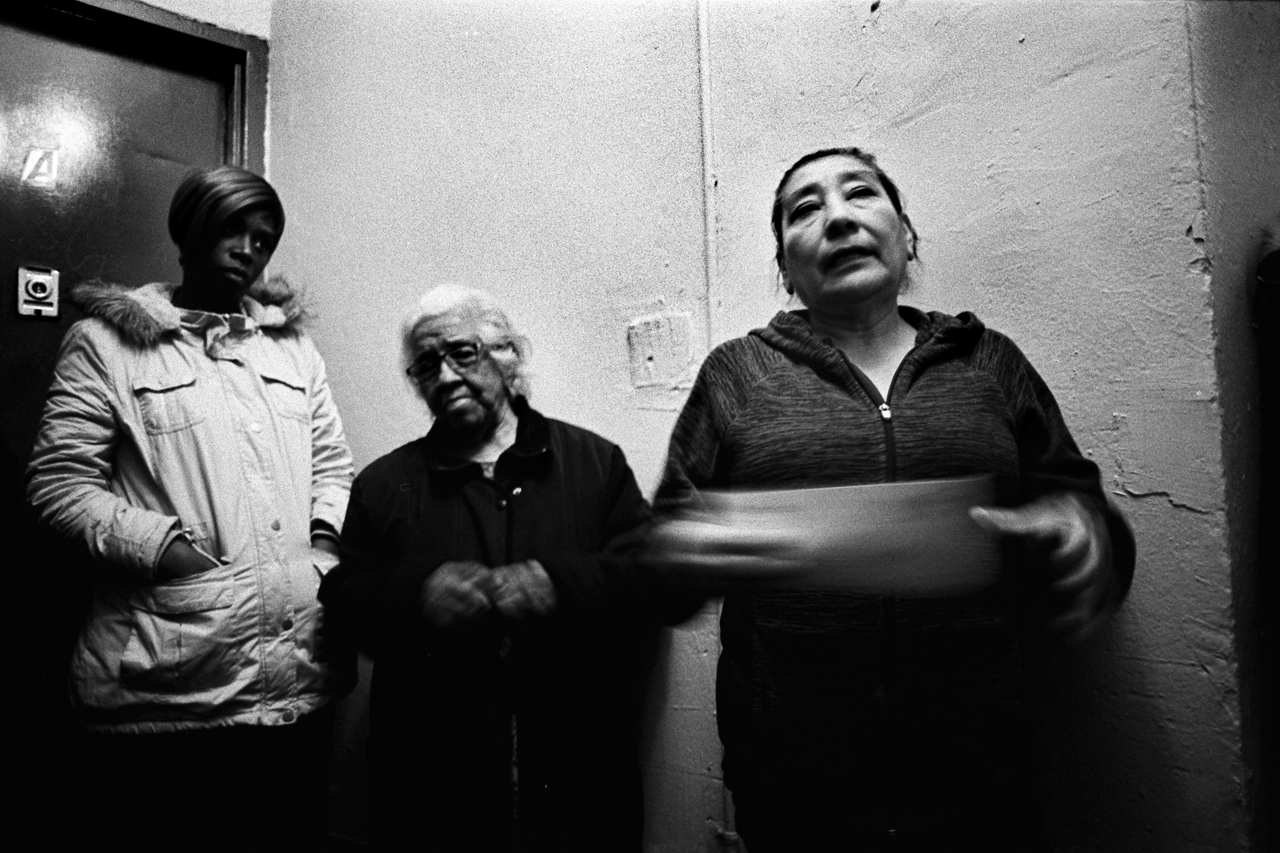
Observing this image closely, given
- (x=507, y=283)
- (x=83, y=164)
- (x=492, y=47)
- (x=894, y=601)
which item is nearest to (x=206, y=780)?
(x=507, y=283)

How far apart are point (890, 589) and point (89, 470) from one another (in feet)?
3.59

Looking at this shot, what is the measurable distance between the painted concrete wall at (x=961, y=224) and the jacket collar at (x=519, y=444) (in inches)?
8.0

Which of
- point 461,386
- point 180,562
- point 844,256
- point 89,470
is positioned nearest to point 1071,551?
point 844,256

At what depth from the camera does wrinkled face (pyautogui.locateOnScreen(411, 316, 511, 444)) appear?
41.6 inches

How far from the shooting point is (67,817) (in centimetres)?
133

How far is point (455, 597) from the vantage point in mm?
931

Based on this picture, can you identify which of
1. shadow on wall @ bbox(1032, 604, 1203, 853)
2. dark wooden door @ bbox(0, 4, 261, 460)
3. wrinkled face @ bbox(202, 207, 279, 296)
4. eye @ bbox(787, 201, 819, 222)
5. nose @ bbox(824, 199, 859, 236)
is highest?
dark wooden door @ bbox(0, 4, 261, 460)

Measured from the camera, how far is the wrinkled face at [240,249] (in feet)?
3.99

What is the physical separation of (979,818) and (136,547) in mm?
1079

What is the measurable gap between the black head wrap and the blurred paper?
3.46ft

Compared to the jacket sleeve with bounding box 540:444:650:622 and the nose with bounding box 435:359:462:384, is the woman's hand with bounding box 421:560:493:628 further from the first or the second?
the nose with bounding box 435:359:462:384

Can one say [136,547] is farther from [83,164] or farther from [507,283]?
[83,164]

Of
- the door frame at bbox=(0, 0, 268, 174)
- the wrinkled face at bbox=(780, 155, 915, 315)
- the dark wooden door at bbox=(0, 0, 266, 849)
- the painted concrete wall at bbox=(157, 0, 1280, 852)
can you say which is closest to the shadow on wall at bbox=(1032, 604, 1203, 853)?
the painted concrete wall at bbox=(157, 0, 1280, 852)

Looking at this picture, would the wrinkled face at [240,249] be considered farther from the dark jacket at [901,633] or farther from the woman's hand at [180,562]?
the dark jacket at [901,633]
